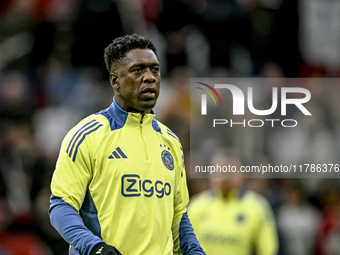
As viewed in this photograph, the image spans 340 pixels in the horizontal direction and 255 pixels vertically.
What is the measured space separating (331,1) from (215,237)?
5.09 meters

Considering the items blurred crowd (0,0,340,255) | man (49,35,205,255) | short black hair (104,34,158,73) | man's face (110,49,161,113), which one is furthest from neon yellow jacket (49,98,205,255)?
blurred crowd (0,0,340,255)

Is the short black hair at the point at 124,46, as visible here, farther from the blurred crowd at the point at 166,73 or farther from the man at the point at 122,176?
the blurred crowd at the point at 166,73

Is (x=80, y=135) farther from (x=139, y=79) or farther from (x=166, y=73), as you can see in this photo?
(x=166, y=73)

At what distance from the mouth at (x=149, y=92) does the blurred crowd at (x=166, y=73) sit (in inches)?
166

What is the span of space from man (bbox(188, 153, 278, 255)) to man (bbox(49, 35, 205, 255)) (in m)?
2.77

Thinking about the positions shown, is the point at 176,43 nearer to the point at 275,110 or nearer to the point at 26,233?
the point at 275,110

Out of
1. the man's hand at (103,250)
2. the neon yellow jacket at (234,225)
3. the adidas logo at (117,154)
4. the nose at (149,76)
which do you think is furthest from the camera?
the neon yellow jacket at (234,225)

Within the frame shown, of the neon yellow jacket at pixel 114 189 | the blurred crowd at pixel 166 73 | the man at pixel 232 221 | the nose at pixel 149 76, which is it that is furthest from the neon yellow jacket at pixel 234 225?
the nose at pixel 149 76

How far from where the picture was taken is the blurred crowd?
7023mm

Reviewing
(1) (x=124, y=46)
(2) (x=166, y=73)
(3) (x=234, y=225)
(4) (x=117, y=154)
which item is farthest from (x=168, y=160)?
(2) (x=166, y=73)

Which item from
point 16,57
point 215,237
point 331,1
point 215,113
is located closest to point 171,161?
point 215,237

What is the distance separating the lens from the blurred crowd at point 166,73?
23.0ft

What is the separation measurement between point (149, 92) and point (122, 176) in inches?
21.8

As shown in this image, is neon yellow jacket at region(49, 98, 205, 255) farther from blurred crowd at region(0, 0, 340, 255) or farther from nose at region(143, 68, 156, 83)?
blurred crowd at region(0, 0, 340, 255)
